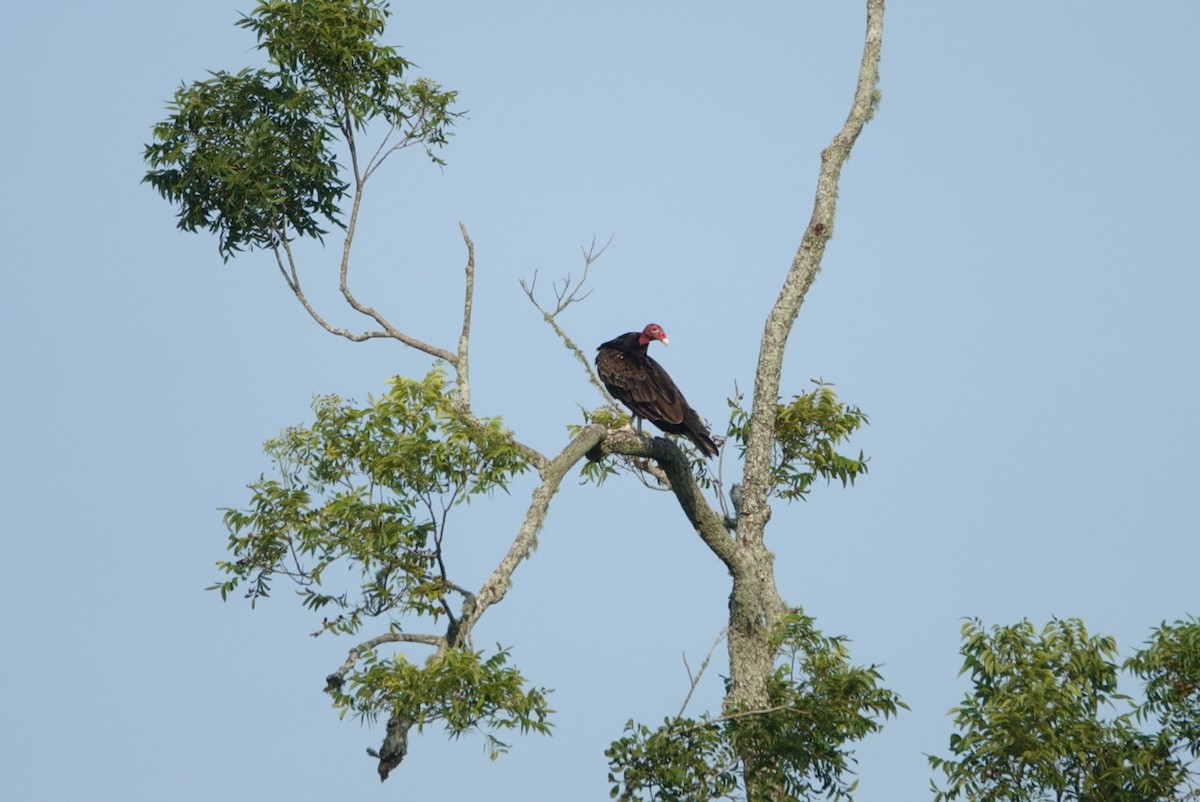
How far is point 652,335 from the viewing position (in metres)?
15.9

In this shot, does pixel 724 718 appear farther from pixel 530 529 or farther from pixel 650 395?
pixel 650 395

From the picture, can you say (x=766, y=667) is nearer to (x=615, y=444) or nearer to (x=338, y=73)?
(x=615, y=444)

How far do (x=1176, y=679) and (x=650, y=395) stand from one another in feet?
19.4

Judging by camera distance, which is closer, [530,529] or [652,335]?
[530,529]

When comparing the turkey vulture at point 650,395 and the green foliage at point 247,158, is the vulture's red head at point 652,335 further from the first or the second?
the green foliage at point 247,158

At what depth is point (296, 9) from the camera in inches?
602

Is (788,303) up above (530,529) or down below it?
above

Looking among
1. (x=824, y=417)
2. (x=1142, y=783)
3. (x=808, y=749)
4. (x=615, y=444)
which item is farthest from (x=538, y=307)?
(x=1142, y=783)

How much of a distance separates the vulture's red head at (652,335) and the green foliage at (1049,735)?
16.5 feet

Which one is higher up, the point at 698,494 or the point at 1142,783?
the point at 698,494

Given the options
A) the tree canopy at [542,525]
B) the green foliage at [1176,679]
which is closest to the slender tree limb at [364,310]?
the tree canopy at [542,525]

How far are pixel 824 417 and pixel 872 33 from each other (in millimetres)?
4796

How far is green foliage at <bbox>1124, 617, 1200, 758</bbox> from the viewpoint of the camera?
12914 mm

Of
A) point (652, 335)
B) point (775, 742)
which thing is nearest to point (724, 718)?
point (775, 742)
